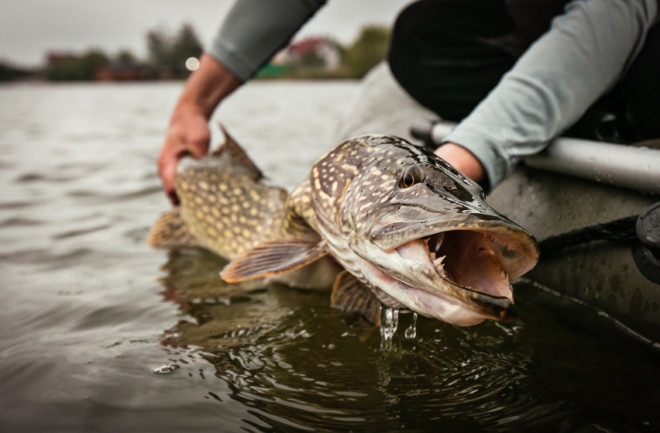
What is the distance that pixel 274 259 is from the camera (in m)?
1.83

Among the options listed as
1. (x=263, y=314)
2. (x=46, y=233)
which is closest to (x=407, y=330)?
(x=263, y=314)

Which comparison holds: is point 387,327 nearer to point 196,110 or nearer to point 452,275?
point 452,275

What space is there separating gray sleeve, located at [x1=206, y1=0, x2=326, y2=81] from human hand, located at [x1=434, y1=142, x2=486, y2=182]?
1382 millimetres

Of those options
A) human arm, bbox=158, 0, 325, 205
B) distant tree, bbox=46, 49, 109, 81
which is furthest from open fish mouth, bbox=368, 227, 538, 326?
distant tree, bbox=46, 49, 109, 81

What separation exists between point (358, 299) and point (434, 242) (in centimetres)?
56

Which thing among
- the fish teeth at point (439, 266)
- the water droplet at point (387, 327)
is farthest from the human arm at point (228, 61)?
the fish teeth at point (439, 266)

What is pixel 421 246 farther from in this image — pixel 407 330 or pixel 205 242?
pixel 205 242

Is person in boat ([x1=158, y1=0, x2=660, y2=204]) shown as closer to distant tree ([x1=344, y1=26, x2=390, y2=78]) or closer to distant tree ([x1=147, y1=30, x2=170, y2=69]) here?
distant tree ([x1=344, y1=26, x2=390, y2=78])

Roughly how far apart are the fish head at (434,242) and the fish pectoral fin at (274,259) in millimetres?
249

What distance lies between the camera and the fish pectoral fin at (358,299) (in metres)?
1.77

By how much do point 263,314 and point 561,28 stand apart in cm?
156

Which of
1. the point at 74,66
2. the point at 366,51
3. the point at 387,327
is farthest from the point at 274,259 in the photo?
the point at 74,66

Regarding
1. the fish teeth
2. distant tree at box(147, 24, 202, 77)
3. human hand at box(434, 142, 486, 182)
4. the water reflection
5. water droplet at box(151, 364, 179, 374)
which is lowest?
distant tree at box(147, 24, 202, 77)

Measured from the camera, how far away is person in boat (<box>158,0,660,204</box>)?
6.09 feet
